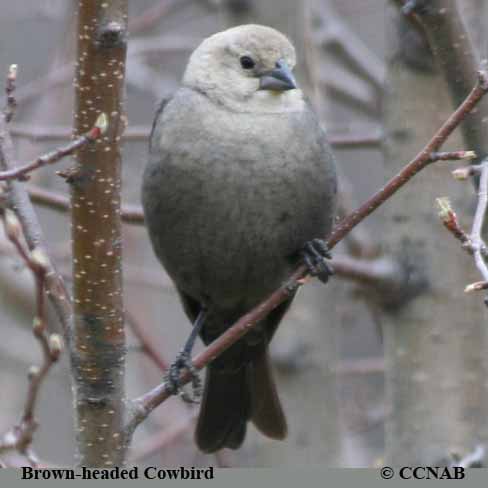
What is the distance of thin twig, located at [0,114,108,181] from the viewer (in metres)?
2.26

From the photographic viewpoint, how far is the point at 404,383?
3.74 meters

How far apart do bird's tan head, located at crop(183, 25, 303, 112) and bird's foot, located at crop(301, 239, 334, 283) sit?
16.5 inches

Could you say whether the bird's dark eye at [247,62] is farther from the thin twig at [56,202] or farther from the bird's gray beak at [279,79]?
the thin twig at [56,202]

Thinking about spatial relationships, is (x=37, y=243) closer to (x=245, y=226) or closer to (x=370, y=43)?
(x=245, y=226)

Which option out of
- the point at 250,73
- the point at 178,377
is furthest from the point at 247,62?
the point at 178,377

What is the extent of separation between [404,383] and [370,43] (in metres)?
5.07

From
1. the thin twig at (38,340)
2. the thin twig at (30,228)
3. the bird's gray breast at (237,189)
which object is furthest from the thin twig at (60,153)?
the bird's gray breast at (237,189)

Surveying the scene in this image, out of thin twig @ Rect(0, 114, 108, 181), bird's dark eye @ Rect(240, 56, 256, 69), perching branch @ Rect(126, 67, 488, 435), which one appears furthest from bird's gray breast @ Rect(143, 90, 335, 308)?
thin twig @ Rect(0, 114, 108, 181)

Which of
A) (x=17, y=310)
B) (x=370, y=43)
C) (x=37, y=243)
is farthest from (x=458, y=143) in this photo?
(x=370, y=43)

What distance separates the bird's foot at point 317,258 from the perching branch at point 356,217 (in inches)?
11.1

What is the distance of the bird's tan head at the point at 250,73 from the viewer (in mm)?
3467

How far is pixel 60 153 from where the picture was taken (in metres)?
2.26

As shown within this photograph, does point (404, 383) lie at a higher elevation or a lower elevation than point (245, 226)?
lower

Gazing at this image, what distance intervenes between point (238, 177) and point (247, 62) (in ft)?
1.40
